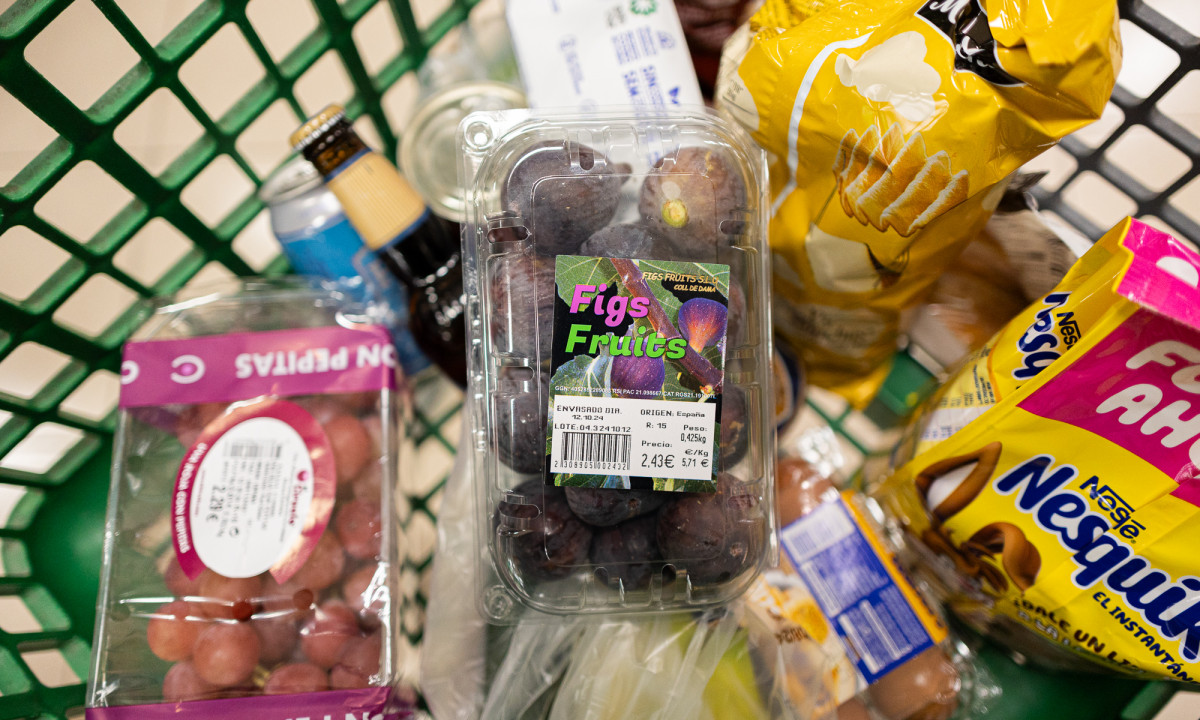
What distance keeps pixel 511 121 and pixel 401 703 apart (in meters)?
0.59

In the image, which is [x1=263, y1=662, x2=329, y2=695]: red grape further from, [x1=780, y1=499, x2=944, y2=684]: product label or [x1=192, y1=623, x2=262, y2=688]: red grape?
[x1=780, y1=499, x2=944, y2=684]: product label

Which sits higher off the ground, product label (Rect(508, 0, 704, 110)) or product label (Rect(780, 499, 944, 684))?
product label (Rect(508, 0, 704, 110))

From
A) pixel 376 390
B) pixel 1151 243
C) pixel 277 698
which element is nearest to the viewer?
pixel 1151 243

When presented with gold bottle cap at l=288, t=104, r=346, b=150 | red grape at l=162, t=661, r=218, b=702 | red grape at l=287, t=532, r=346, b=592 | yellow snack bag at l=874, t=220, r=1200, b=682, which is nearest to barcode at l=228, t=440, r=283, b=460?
red grape at l=287, t=532, r=346, b=592

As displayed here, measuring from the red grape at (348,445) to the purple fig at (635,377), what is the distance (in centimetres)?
31

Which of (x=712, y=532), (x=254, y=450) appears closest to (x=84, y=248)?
(x=254, y=450)

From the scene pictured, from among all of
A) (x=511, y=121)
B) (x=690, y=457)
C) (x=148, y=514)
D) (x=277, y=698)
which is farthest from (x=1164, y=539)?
(x=148, y=514)

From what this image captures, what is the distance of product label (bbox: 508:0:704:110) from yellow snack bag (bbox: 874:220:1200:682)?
423mm

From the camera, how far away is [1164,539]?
59 centimetres

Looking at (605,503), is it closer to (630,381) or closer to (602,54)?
(630,381)

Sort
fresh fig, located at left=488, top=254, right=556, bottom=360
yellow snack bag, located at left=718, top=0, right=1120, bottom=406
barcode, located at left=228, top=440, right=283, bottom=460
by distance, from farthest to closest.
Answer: barcode, located at left=228, top=440, right=283, bottom=460 < fresh fig, located at left=488, top=254, right=556, bottom=360 < yellow snack bag, located at left=718, top=0, right=1120, bottom=406

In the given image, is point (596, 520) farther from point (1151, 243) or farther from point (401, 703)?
point (1151, 243)

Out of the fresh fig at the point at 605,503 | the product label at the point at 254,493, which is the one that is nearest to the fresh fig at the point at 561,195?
the fresh fig at the point at 605,503

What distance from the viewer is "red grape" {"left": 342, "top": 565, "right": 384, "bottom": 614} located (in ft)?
2.34
